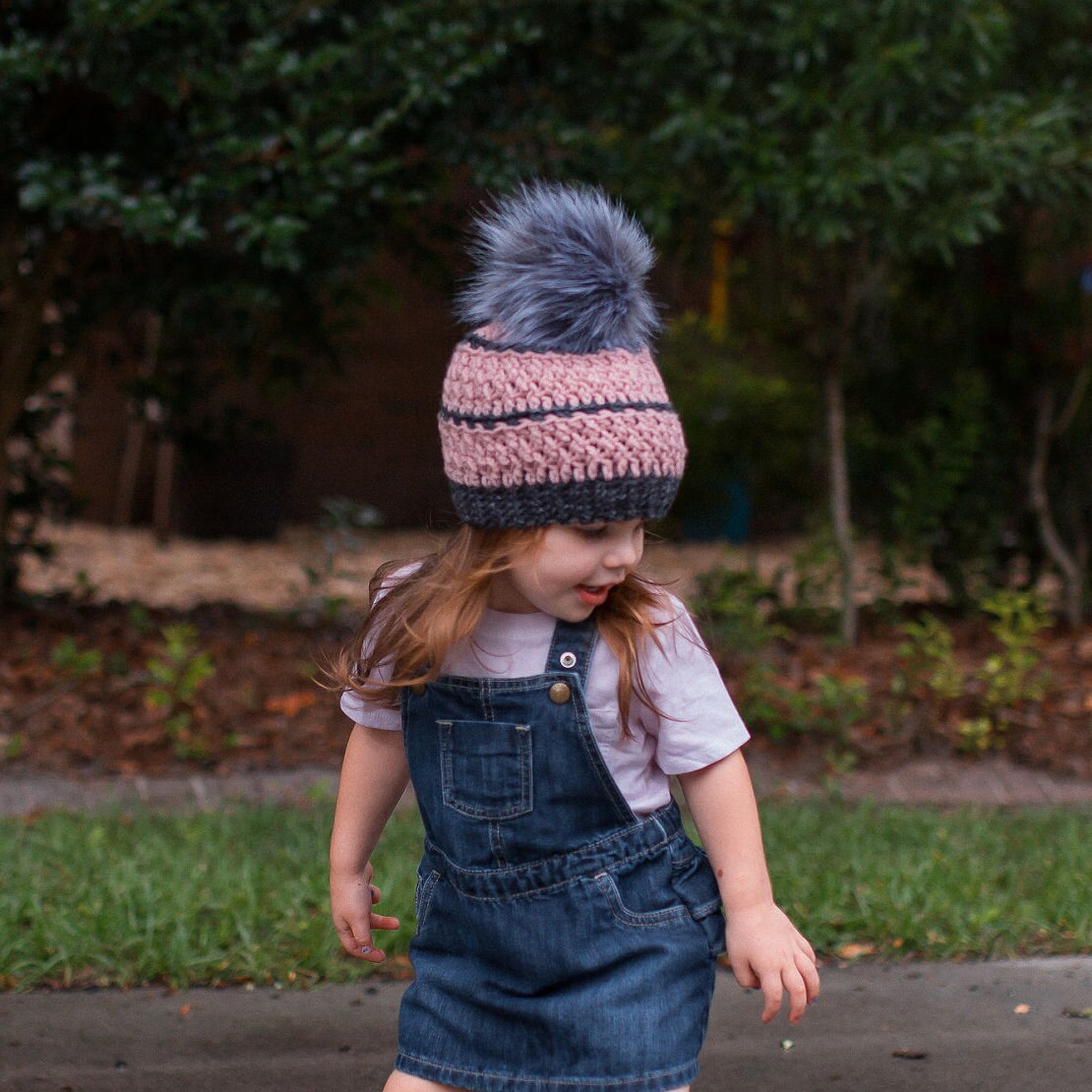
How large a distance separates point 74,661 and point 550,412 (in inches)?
136

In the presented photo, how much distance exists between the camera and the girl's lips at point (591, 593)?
2.06 metres

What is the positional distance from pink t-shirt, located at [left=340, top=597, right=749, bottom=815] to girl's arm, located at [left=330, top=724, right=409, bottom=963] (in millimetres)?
225

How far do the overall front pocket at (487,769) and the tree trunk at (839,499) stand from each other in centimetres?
367

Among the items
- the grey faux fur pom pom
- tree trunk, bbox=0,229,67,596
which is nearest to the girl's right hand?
the grey faux fur pom pom

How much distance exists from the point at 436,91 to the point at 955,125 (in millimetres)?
1705

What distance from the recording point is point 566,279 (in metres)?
2.00

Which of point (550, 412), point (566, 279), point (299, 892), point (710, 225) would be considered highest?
point (710, 225)

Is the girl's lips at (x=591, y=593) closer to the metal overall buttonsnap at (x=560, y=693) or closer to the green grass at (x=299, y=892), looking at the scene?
the metal overall buttonsnap at (x=560, y=693)

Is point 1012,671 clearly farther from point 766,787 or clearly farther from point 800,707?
point 766,787

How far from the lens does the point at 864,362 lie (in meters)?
6.28

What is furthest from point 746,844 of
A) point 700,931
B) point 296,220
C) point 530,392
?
point 296,220

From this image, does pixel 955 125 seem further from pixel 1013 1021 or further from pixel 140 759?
pixel 140 759

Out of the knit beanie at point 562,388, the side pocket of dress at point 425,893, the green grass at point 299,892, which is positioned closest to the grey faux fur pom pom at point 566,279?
the knit beanie at point 562,388

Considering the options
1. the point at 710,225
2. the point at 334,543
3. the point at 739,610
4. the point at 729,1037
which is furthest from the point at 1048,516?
the point at 729,1037
